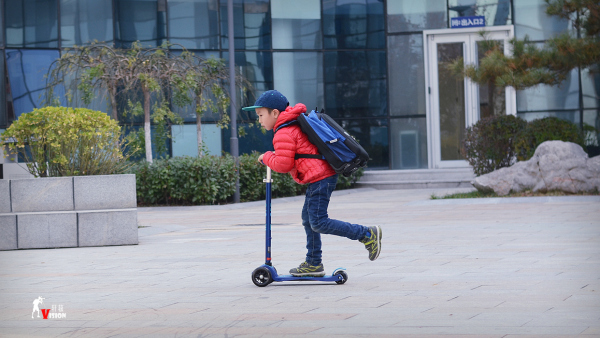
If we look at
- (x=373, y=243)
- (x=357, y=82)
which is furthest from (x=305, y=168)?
(x=357, y=82)

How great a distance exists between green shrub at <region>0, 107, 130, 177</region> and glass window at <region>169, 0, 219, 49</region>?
1241cm

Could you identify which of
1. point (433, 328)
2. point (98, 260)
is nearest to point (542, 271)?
point (433, 328)

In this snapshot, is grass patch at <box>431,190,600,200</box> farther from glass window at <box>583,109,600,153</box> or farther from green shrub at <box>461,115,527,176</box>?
glass window at <box>583,109,600,153</box>

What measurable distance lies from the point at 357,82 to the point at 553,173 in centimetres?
934

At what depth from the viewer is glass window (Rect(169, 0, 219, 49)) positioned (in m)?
22.0

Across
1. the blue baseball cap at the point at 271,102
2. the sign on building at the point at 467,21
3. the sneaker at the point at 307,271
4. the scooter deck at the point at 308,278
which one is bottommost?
the scooter deck at the point at 308,278

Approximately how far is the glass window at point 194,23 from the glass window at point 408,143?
591 cm

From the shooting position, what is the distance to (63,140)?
9.64 meters

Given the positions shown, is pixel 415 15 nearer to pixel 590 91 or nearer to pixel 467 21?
pixel 467 21

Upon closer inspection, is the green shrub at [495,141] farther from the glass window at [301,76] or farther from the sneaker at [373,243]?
the sneaker at [373,243]

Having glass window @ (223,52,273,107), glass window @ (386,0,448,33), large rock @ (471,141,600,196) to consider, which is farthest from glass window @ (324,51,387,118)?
large rock @ (471,141,600,196)


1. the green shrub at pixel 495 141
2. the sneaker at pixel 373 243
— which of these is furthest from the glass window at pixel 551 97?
the sneaker at pixel 373 243

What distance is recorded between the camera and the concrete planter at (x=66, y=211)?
30.7 feet

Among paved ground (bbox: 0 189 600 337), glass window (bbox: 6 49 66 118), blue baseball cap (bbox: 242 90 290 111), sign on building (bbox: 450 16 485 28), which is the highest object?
sign on building (bbox: 450 16 485 28)
